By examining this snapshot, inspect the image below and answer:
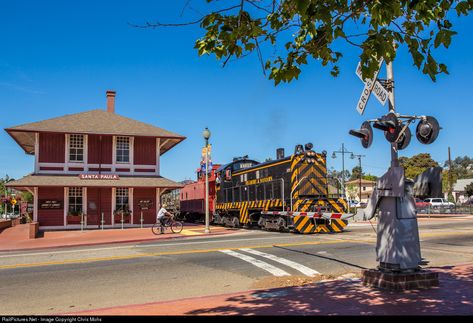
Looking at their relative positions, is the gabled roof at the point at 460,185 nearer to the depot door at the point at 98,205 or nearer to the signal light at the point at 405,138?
the depot door at the point at 98,205

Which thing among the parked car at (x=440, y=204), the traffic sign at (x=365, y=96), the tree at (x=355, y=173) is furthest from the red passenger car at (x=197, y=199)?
the tree at (x=355, y=173)

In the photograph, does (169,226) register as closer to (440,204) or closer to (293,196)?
(293,196)

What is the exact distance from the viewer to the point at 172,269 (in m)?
10.3

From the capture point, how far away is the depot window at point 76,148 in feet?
85.9

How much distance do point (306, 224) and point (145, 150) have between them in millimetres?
13635

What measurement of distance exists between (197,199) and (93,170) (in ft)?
25.3

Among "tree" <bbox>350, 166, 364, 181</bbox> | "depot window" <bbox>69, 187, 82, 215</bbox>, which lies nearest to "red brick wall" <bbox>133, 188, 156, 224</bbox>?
"depot window" <bbox>69, 187, 82, 215</bbox>

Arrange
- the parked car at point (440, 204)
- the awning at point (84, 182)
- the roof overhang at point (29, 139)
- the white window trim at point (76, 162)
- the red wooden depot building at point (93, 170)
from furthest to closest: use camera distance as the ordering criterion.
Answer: the parked car at point (440, 204) → the white window trim at point (76, 162) → the roof overhang at point (29, 139) → the red wooden depot building at point (93, 170) → the awning at point (84, 182)

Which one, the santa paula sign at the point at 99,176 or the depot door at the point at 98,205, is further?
the depot door at the point at 98,205

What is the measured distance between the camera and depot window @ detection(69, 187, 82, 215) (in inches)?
1004

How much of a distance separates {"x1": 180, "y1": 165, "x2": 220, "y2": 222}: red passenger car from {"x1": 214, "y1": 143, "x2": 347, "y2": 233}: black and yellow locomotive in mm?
5582

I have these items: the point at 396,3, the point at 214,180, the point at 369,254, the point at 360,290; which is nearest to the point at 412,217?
the point at 360,290

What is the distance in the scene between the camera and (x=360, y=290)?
22.8 feet

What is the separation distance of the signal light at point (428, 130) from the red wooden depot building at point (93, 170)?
20162 mm
